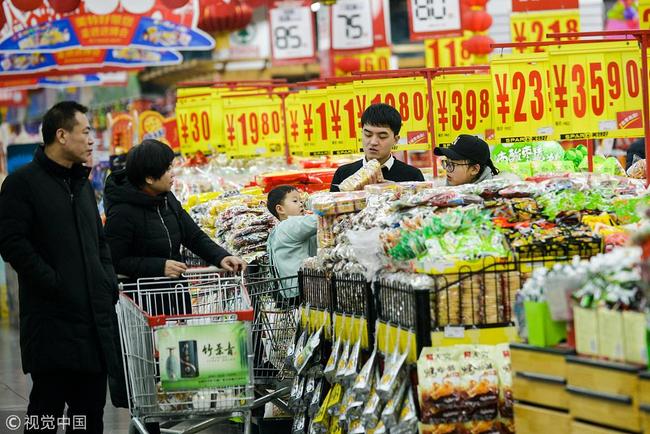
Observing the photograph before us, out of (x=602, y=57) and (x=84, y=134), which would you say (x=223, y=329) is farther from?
(x=602, y=57)

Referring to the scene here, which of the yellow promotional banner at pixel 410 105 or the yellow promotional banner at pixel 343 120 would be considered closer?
the yellow promotional banner at pixel 410 105

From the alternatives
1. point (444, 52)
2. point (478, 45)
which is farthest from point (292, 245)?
point (444, 52)

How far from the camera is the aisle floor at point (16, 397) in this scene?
9.98 metres

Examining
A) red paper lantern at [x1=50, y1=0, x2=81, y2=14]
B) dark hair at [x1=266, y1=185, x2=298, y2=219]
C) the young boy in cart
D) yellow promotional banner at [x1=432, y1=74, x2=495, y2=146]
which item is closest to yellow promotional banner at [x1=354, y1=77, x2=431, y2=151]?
yellow promotional banner at [x1=432, y1=74, x2=495, y2=146]

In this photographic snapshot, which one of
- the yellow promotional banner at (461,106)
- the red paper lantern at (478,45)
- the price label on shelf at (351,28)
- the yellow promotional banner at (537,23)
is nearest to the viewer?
the yellow promotional banner at (461,106)

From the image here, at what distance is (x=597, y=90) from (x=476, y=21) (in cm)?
987

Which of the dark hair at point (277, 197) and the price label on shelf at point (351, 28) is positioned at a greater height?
the price label on shelf at point (351, 28)

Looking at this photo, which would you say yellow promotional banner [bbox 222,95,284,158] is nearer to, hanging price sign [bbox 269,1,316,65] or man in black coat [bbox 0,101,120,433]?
hanging price sign [bbox 269,1,316,65]

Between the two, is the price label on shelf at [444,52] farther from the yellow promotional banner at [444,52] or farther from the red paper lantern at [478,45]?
the red paper lantern at [478,45]

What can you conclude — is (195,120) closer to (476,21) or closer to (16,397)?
(476,21)

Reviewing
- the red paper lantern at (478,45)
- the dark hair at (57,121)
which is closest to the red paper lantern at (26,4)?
the red paper lantern at (478,45)

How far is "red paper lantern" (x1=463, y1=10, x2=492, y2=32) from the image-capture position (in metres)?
19.2

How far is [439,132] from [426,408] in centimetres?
608

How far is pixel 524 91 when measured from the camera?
1022cm
